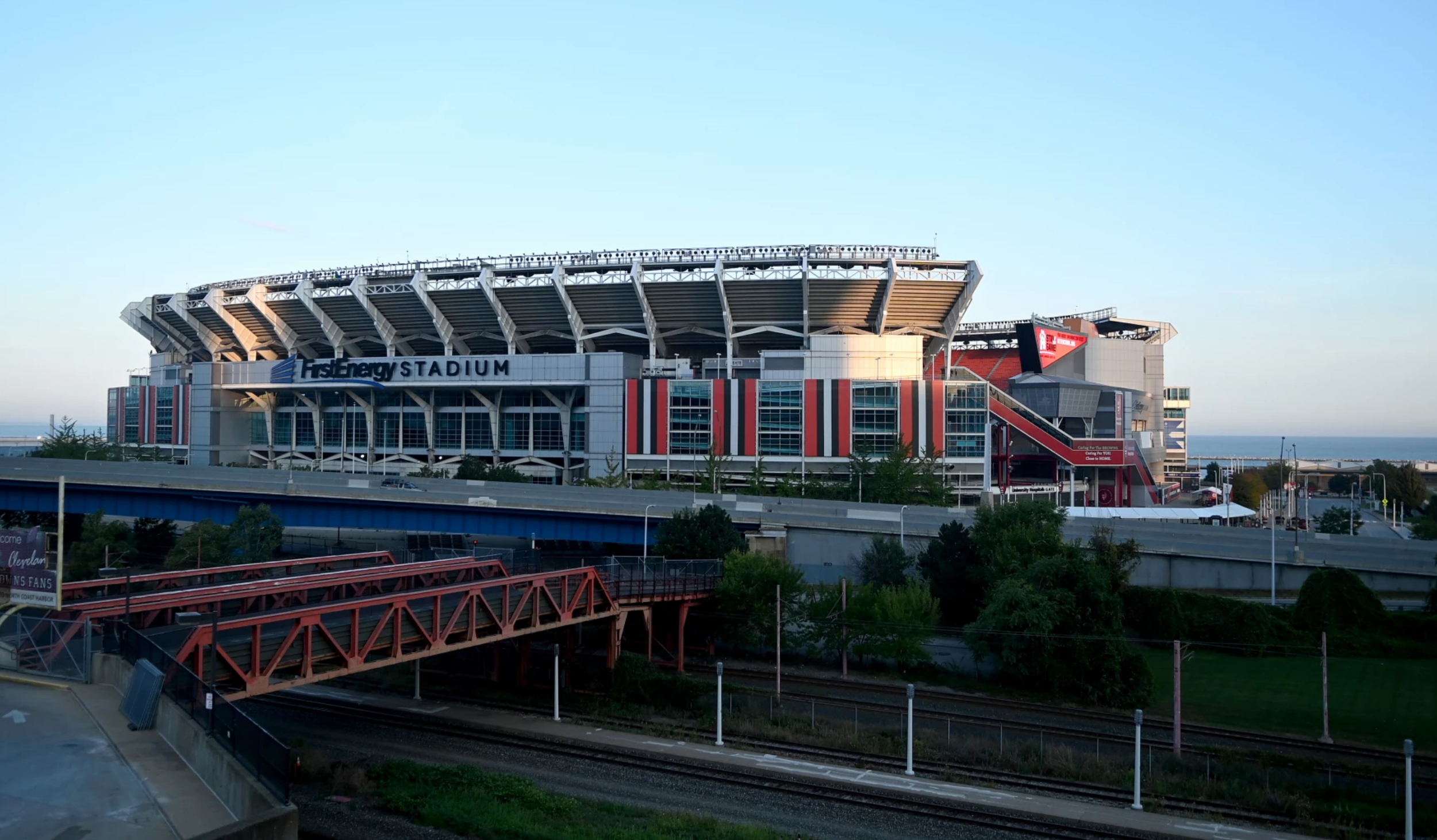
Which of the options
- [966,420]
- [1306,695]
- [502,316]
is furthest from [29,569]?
[966,420]

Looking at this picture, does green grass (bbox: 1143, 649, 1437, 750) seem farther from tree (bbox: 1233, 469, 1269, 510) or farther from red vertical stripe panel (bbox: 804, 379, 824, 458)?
tree (bbox: 1233, 469, 1269, 510)

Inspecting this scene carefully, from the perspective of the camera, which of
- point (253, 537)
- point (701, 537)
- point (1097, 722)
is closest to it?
point (1097, 722)

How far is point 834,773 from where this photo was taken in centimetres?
2414

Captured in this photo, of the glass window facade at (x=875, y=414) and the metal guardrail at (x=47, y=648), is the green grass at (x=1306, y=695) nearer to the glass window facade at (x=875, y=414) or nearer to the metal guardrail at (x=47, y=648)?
the metal guardrail at (x=47, y=648)

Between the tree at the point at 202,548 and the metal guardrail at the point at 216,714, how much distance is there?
27.6 metres

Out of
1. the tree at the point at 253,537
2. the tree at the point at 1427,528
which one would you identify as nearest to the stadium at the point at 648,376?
the tree at the point at 1427,528

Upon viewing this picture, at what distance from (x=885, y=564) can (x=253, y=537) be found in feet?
103

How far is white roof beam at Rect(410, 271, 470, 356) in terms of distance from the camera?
86.2 m

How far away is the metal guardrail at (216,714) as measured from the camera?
46.2ft

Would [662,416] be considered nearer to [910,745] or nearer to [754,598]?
[754,598]

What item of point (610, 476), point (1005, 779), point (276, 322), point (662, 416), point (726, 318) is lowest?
point (1005, 779)

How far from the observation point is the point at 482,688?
32.2 meters

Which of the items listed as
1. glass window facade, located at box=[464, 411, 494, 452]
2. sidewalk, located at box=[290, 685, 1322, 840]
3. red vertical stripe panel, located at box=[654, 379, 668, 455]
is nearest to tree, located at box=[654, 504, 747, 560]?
sidewalk, located at box=[290, 685, 1322, 840]

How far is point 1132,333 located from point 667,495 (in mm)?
85808
